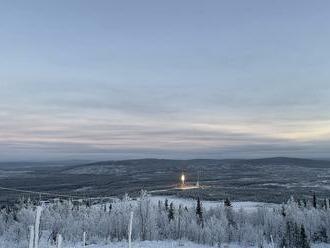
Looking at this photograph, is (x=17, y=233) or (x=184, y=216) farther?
(x=184, y=216)

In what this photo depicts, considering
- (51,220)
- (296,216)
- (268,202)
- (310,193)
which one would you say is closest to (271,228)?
(296,216)

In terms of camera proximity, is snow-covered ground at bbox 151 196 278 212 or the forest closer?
the forest

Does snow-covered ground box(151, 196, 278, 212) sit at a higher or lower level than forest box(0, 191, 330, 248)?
lower

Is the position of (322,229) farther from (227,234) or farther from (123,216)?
(123,216)

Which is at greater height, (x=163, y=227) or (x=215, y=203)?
(x=163, y=227)

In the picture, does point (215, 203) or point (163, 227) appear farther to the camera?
point (215, 203)

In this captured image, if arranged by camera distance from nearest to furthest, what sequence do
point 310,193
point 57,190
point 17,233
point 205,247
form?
1. point 205,247
2. point 17,233
3. point 310,193
4. point 57,190

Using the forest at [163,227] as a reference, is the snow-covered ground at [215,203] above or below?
below

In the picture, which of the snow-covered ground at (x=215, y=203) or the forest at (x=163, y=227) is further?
the snow-covered ground at (x=215, y=203)

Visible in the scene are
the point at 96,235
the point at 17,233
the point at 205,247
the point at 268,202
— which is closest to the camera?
the point at 205,247
